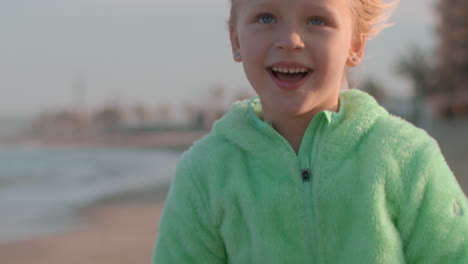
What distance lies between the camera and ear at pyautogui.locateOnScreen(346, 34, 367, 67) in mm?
2330

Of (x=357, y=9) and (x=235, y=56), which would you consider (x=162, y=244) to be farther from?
(x=357, y=9)

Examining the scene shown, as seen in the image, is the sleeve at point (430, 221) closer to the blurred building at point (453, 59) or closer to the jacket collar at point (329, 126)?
the jacket collar at point (329, 126)

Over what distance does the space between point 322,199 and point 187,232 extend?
1.36ft

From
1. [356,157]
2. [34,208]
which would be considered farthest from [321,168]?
[34,208]

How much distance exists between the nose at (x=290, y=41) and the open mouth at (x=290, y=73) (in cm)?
7

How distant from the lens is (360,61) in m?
2.38

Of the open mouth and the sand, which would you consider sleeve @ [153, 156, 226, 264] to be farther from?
the sand

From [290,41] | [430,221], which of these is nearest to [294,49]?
[290,41]

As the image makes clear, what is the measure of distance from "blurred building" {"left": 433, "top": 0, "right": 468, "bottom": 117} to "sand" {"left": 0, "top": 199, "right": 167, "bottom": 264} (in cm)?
2499

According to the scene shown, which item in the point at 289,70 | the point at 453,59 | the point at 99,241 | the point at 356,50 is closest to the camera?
the point at 289,70

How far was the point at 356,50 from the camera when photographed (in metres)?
2.35

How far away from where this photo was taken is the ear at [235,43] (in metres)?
2.37

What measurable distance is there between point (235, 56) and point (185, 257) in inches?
26.2

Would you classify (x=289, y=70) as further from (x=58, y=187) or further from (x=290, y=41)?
(x=58, y=187)
